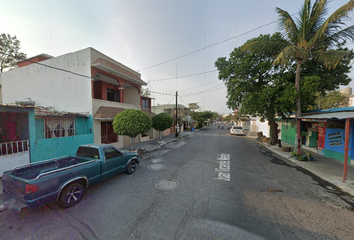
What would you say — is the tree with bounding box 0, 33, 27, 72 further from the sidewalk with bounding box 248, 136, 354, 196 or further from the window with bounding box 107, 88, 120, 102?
the sidewalk with bounding box 248, 136, 354, 196

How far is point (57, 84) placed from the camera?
11.7 meters

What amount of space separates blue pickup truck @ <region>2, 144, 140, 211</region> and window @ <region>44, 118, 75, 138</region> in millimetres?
4760

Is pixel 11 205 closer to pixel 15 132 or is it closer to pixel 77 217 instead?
pixel 77 217

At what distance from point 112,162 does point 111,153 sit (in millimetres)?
372

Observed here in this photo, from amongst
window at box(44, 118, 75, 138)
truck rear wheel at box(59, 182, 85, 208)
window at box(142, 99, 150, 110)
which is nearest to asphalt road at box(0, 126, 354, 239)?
truck rear wheel at box(59, 182, 85, 208)

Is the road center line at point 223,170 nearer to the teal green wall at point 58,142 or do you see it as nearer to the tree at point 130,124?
the tree at point 130,124

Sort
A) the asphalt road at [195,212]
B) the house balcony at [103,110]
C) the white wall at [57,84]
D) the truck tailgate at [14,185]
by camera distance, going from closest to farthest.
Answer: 1. the asphalt road at [195,212]
2. the truck tailgate at [14,185]
3. the house balcony at [103,110]
4. the white wall at [57,84]

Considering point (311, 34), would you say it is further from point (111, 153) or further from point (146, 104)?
point (146, 104)

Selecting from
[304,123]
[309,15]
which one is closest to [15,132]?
[309,15]

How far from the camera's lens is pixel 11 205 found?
3.35 meters

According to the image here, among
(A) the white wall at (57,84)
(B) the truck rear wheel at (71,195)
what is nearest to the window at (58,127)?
(A) the white wall at (57,84)

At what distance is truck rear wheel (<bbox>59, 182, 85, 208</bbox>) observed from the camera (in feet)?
12.1

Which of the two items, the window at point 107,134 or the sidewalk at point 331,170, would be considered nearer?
the sidewalk at point 331,170

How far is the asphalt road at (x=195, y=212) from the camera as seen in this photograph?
296 centimetres
